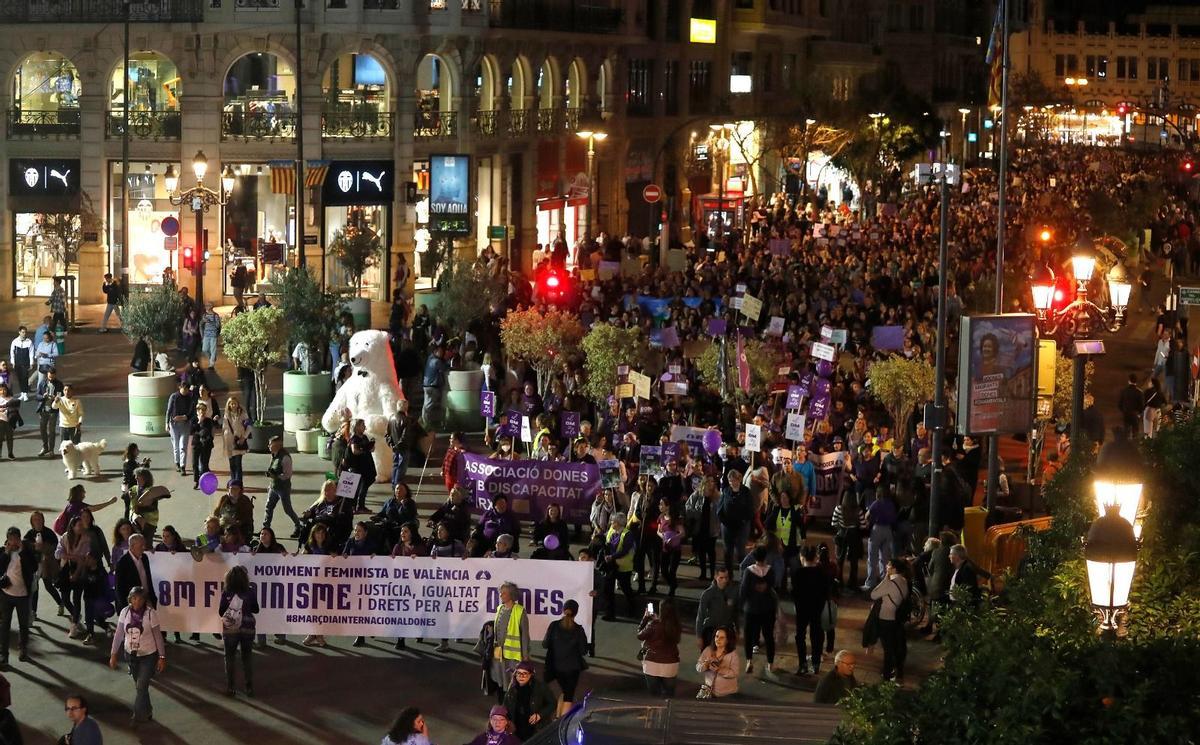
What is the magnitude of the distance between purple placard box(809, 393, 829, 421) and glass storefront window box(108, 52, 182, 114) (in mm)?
27923

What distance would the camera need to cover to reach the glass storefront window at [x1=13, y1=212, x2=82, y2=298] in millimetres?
47938

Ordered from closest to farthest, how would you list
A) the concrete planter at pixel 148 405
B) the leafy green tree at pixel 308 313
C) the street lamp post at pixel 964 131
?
the concrete planter at pixel 148 405, the leafy green tree at pixel 308 313, the street lamp post at pixel 964 131

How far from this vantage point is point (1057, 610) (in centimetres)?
968

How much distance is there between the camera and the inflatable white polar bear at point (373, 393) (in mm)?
25922

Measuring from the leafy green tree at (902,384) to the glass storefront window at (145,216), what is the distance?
26.5 meters

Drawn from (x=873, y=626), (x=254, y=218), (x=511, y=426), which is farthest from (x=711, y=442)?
(x=254, y=218)

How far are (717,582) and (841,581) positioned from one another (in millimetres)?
4261

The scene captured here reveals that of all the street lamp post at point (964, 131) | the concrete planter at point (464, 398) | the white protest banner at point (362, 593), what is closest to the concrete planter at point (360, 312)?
the concrete planter at point (464, 398)

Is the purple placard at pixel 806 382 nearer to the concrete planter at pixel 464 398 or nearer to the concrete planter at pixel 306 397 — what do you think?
the concrete planter at pixel 464 398

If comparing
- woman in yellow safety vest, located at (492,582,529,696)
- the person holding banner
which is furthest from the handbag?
the person holding banner

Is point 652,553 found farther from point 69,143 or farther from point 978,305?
point 69,143

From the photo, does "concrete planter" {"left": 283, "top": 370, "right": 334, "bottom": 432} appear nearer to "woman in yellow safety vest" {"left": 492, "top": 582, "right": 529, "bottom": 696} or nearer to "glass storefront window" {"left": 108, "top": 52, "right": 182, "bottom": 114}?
"woman in yellow safety vest" {"left": 492, "top": 582, "right": 529, "bottom": 696}

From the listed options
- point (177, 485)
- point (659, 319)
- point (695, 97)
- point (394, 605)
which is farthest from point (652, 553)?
point (695, 97)

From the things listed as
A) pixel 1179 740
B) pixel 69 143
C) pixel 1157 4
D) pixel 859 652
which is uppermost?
pixel 1157 4
